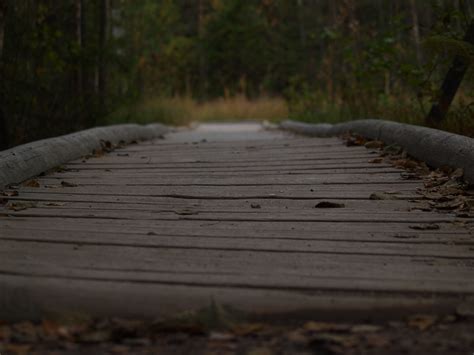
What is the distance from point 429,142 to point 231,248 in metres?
2.03

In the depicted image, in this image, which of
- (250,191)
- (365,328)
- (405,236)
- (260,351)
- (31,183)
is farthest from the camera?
(31,183)

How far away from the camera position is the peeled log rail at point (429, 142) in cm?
314

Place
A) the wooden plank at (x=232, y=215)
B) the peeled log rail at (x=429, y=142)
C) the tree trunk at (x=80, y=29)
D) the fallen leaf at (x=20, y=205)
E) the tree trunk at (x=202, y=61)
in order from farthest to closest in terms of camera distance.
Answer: the tree trunk at (x=202, y=61)
the tree trunk at (x=80, y=29)
the peeled log rail at (x=429, y=142)
the fallen leaf at (x=20, y=205)
the wooden plank at (x=232, y=215)

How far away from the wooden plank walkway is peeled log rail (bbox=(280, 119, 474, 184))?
0.22 m

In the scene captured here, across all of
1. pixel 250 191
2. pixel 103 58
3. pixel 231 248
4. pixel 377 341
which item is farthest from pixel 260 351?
pixel 103 58

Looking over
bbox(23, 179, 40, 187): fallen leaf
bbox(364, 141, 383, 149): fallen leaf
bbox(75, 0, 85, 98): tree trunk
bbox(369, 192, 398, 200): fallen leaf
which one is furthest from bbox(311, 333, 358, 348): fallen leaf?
bbox(75, 0, 85, 98): tree trunk

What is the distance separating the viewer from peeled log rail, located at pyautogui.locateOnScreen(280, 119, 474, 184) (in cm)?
314

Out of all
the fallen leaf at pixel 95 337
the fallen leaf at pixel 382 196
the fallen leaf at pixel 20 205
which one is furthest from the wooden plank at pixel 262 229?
the fallen leaf at pixel 95 337

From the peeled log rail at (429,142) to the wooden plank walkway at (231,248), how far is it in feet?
0.73

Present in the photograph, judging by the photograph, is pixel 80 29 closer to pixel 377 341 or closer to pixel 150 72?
pixel 150 72

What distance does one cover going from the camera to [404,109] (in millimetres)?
6707

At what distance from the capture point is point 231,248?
2070 millimetres

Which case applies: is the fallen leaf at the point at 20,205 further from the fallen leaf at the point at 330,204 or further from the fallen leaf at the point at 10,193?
the fallen leaf at the point at 330,204

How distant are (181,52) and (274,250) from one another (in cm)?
2383
